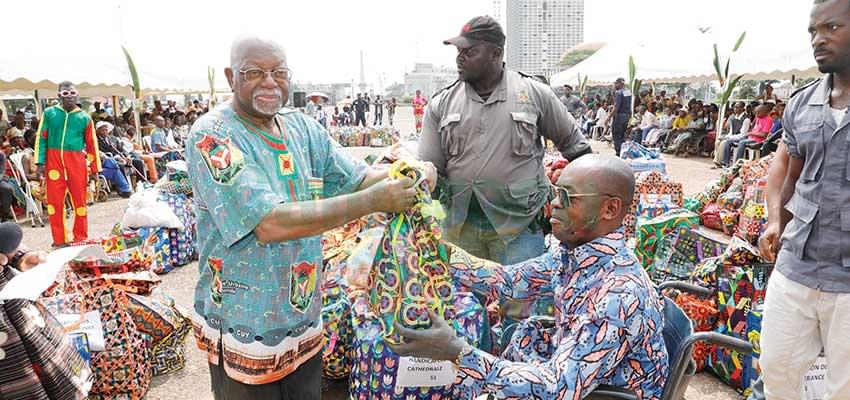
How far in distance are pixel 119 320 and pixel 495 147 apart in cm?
255

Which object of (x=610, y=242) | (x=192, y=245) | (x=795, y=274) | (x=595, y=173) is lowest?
(x=192, y=245)

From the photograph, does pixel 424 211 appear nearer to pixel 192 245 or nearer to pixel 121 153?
pixel 192 245

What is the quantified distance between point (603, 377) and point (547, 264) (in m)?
0.56

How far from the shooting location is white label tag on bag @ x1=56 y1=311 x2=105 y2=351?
3402 mm

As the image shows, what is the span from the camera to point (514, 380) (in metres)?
1.71

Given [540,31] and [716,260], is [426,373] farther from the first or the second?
[540,31]

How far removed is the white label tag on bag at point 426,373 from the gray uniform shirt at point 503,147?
1.04 meters

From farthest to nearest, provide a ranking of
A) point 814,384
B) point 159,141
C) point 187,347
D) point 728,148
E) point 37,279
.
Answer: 1. point 728,148
2. point 159,141
3. point 187,347
4. point 814,384
5. point 37,279

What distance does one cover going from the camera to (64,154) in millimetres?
7383

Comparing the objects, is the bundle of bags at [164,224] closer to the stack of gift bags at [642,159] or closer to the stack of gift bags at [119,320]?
the stack of gift bags at [119,320]

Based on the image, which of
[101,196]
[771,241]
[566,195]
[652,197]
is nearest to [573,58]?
[101,196]

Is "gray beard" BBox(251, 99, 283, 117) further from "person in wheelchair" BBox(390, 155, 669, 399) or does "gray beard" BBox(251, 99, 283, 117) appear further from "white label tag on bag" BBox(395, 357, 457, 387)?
"white label tag on bag" BBox(395, 357, 457, 387)

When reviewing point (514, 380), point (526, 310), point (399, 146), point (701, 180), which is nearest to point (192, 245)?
point (399, 146)

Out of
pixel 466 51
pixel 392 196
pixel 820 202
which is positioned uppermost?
pixel 466 51
